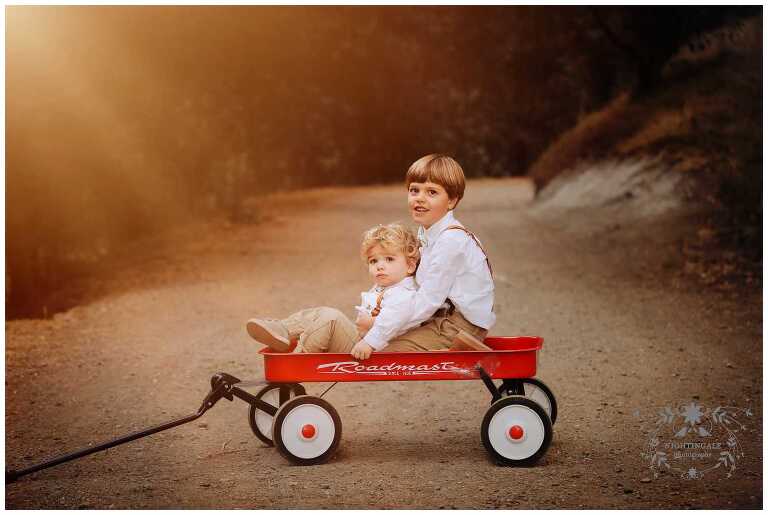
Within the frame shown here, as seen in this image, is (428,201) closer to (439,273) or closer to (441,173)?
(441,173)

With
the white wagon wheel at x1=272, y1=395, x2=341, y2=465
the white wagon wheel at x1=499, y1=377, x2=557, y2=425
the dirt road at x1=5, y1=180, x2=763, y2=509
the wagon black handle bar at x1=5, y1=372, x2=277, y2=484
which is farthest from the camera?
the white wagon wheel at x1=499, y1=377, x2=557, y2=425

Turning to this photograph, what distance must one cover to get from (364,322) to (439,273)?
0.42m

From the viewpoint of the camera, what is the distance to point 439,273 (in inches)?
152

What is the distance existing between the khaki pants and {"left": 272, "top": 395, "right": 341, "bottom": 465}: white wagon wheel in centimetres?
25

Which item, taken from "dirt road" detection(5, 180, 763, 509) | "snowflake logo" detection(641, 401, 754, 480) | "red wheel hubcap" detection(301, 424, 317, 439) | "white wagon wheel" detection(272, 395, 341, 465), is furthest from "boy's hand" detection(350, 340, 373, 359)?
"snowflake logo" detection(641, 401, 754, 480)

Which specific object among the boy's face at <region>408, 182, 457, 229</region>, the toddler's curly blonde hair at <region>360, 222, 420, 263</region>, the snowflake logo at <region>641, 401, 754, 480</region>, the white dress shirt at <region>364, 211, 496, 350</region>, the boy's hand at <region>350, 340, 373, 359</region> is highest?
the boy's face at <region>408, 182, 457, 229</region>

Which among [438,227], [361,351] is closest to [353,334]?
[361,351]

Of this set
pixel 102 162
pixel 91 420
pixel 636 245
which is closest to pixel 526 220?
pixel 636 245

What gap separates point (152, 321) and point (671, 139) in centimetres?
838

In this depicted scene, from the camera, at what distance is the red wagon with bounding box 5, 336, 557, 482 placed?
12.6 feet

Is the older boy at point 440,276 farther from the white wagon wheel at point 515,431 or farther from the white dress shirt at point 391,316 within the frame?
the white wagon wheel at point 515,431

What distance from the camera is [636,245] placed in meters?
10.5

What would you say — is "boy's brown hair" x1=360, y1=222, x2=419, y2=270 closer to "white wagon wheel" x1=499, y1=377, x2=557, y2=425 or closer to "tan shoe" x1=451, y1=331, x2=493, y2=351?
"tan shoe" x1=451, y1=331, x2=493, y2=351

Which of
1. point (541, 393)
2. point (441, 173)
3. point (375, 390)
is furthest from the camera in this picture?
point (375, 390)
